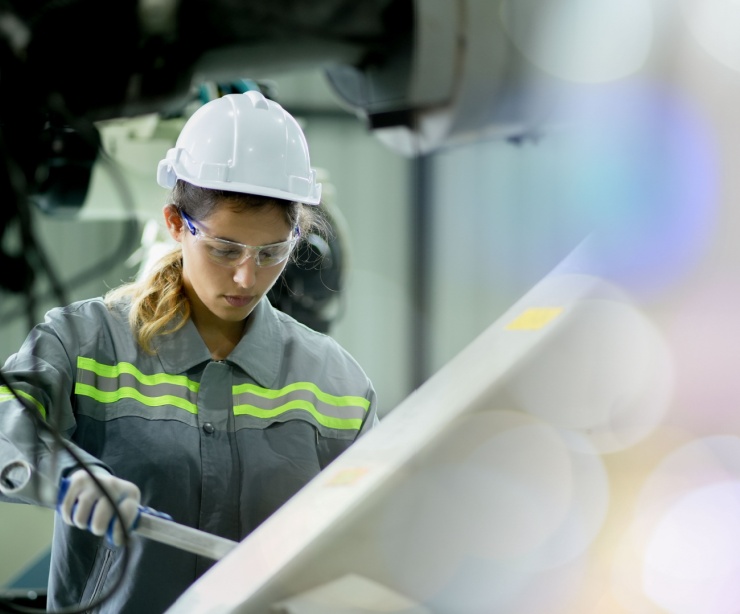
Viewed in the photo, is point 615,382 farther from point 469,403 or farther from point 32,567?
point 32,567

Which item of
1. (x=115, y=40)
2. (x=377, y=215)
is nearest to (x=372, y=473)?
(x=115, y=40)

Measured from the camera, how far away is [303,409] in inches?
49.1

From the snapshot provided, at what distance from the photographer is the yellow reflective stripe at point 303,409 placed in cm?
120

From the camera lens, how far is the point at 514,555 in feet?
2.30

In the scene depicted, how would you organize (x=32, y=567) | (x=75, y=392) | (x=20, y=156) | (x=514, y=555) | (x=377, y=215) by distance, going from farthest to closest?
(x=377, y=215), (x=32, y=567), (x=20, y=156), (x=75, y=392), (x=514, y=555)

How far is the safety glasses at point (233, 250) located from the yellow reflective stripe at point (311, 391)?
178mm

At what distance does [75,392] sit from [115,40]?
47cm

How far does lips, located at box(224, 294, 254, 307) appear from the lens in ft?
3.91

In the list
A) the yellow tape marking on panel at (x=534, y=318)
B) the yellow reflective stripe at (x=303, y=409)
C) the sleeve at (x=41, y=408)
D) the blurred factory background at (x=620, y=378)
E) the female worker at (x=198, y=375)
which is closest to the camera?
the blurred factory background at (x=620, y=378)

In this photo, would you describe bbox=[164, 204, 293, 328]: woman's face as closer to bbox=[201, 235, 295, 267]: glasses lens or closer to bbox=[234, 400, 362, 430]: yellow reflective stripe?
bbox=[201, 235, 295, 267]: glasses lens

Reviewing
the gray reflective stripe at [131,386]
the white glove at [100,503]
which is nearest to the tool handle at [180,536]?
the white glove at [100,503]

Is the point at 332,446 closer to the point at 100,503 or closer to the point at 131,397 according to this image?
the point at 131,397

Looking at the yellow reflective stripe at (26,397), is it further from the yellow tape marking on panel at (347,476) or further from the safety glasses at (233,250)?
the yellow tape marking on panel at (347,476)

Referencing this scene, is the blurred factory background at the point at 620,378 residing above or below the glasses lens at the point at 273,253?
above
